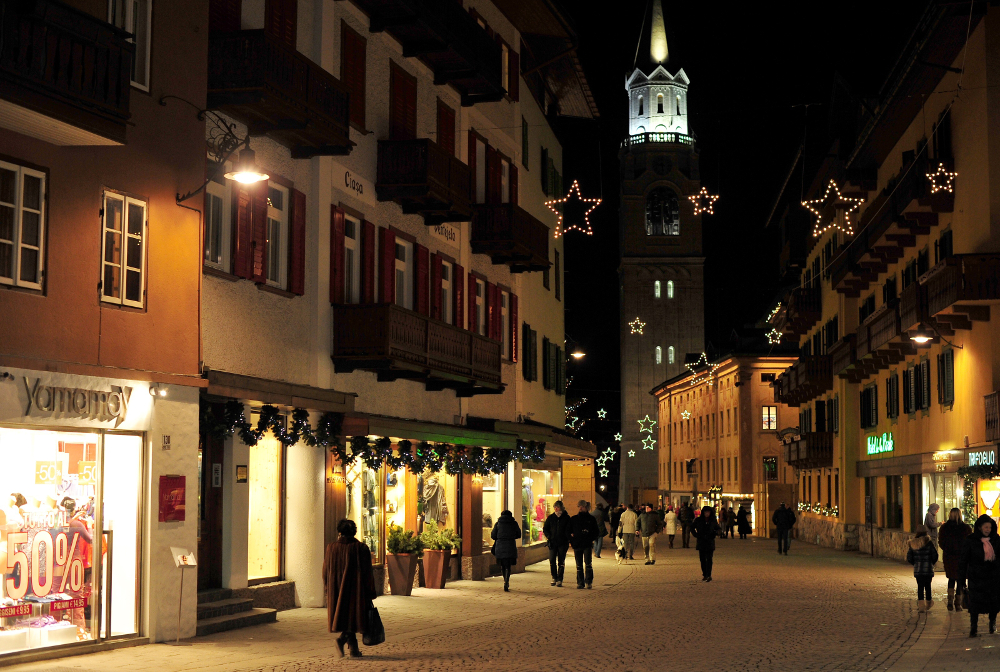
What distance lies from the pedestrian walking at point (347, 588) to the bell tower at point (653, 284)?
9648 centimetres

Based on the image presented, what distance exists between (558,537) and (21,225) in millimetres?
15843

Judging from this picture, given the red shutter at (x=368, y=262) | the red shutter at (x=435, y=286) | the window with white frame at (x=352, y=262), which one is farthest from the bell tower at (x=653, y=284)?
the window with white frame at (x=352, y=262)

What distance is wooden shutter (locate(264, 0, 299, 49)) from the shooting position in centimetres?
2014

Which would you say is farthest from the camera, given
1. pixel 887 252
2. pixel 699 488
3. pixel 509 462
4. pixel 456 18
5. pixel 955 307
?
pixel 699 488

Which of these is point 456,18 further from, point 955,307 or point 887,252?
point 887,252

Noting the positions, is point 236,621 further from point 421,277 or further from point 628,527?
point 628,527

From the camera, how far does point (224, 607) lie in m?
18.0

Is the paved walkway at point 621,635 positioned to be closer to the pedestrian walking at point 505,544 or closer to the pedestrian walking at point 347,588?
the pedestrian walking at point 347,588

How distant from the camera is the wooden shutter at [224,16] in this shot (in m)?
18.4

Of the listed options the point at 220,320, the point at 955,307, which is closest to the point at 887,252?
the point at 955,307

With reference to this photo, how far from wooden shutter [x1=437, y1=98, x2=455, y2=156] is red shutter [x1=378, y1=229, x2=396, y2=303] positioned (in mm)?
3809

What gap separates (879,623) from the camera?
2017cm

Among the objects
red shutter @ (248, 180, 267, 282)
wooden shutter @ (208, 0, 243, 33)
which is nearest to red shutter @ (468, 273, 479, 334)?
red shutter @ (248, 180, 267, 282)

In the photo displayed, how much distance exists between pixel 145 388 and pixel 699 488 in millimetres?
79113
